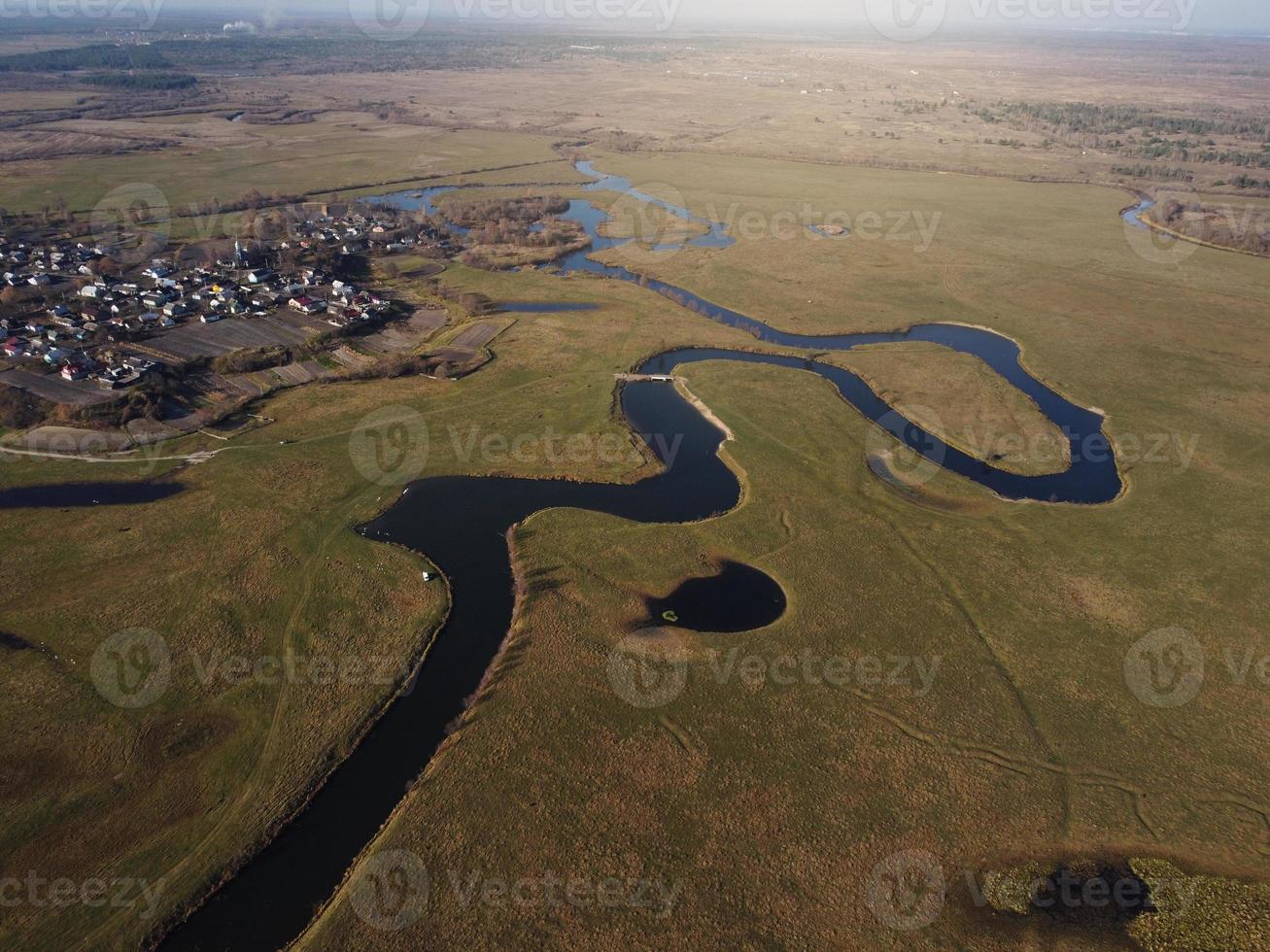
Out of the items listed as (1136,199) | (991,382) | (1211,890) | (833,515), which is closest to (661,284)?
(991,382)

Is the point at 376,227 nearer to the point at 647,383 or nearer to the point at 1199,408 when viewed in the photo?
the point at 647,383
